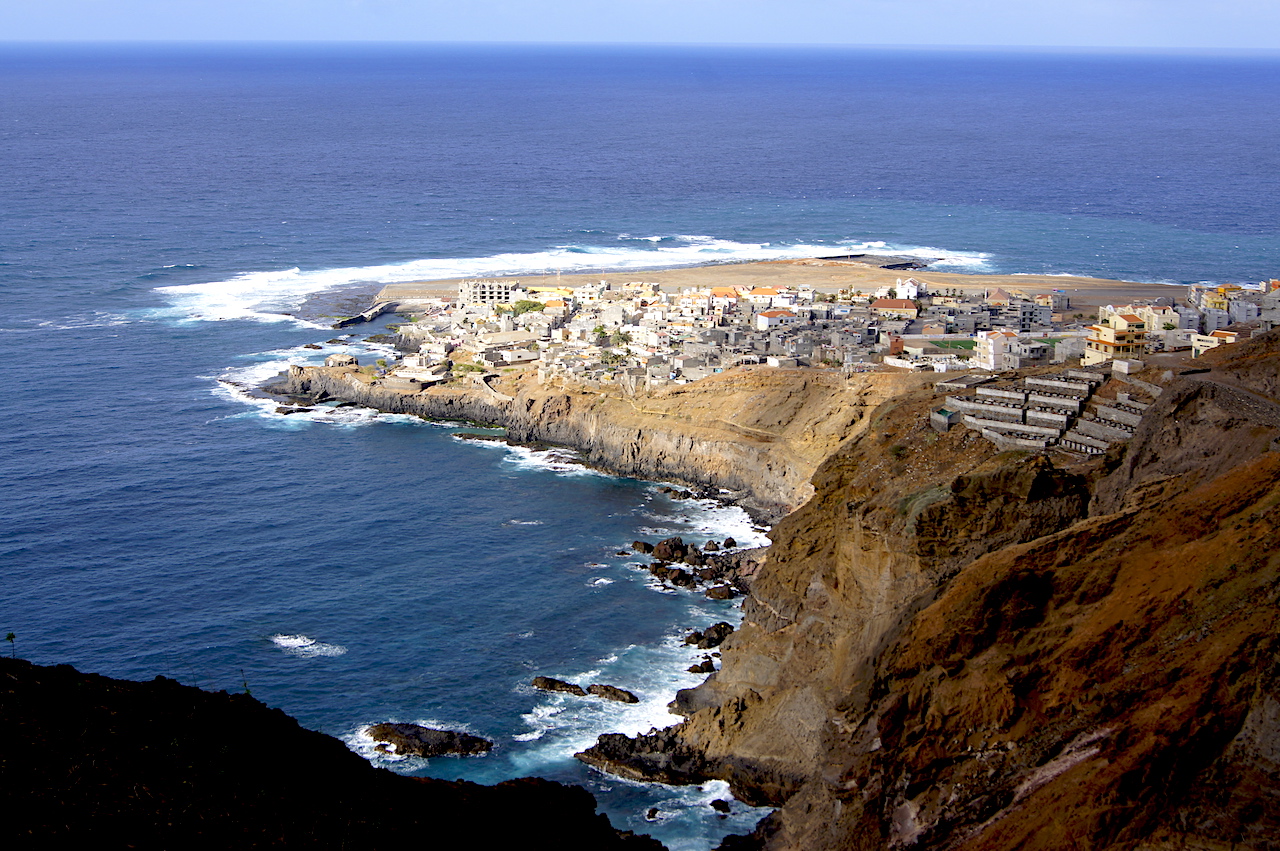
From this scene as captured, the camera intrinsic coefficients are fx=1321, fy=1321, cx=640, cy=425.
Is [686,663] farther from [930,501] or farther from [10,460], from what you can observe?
[10,460]

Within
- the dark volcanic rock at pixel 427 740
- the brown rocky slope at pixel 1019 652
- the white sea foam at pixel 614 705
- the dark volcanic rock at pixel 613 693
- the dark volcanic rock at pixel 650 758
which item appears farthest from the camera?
the dark volcanic rock at pixel 613 693

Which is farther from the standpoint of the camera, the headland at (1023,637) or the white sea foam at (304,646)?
the white sea foam at (304,646)

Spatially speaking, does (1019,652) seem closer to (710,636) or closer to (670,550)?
(710,636)

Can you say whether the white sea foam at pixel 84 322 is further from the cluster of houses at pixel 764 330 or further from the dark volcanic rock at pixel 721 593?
the dark volcanic rock at pixel 721 593

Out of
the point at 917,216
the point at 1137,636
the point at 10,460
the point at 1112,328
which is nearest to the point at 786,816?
the point at 1137,636

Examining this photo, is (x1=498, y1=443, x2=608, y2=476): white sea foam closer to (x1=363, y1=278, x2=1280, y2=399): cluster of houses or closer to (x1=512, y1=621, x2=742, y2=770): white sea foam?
(x1=363, y1=278, x2=1280, y2=399): cluster of houses

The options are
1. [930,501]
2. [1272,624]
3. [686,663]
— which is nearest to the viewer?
[1272,624]

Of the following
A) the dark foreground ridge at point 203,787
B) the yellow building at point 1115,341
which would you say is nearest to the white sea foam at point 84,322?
the yellow building at point 1115,341
